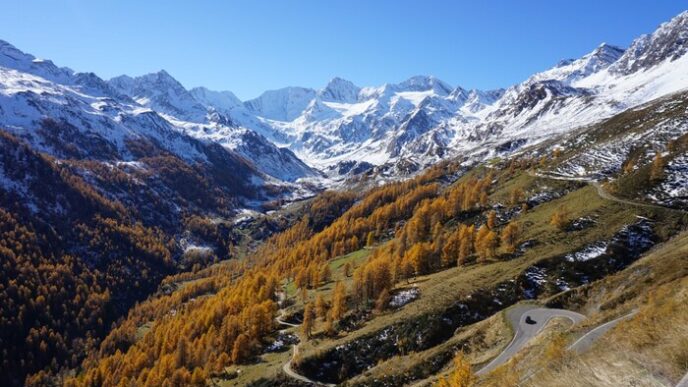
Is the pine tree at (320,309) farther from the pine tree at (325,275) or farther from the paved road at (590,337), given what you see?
the paved road at (590,337)

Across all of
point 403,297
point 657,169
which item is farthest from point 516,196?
point 403,297

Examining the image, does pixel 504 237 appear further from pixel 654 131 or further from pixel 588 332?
pixel 654 131

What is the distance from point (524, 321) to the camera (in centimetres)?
8231

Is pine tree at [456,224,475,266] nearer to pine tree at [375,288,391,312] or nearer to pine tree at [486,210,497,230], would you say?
pine tree at [486,210,497,230]

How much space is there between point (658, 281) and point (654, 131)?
143m

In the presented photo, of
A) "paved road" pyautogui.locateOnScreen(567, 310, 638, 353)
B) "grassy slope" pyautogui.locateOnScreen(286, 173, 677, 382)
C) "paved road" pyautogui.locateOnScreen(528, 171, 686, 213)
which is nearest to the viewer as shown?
"paved road" pyautogui.locateOnScreen(567, 310, 638, 353)

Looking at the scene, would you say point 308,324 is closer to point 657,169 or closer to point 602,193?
point 602,193

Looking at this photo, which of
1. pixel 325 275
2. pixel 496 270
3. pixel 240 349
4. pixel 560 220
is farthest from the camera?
pixel 325 275

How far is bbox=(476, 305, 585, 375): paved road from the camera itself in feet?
232

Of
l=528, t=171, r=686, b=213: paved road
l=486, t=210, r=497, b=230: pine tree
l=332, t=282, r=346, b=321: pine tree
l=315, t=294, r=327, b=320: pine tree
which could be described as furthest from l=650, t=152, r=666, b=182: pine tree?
l=315, t=294, r=327, b=320: pine tree

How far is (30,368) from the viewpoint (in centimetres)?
19612

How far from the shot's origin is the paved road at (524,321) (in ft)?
232

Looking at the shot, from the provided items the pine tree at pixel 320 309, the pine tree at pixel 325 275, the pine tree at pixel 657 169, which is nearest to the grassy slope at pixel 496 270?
the pine tree at pixel 657 169

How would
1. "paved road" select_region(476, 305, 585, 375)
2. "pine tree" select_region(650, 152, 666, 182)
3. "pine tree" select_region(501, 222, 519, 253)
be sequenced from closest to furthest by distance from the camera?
"paved road" select_region(476, 305, 585, 375) → "pine tree" select_region(501, 222, 519, 253) → "pine tree" select_region(650, 152, 666, 182)
